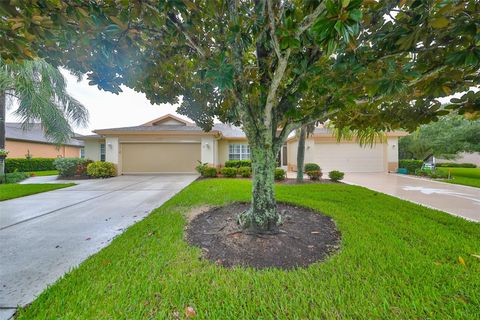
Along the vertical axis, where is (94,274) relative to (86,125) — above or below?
below

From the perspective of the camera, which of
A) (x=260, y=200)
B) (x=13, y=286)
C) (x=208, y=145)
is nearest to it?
(x=13, y=286)

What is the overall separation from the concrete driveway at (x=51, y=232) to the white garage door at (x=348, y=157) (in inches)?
455

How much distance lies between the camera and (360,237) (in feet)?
10.9

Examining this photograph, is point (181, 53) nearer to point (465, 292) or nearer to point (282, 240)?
point (282, 240)

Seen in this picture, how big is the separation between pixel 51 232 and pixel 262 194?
4090mm

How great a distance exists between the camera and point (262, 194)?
11.6ft

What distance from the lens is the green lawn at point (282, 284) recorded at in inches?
72.4

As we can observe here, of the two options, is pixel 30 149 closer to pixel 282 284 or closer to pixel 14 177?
pixel 14 177

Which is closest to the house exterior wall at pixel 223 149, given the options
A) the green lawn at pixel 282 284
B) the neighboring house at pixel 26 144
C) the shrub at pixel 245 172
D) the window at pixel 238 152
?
the window at pixel 238 152

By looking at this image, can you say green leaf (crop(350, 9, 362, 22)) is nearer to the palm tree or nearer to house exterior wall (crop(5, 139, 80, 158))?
the palm tree

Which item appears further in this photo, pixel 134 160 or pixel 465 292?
pixel 134 160

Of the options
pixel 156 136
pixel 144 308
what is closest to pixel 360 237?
pixel 144 308

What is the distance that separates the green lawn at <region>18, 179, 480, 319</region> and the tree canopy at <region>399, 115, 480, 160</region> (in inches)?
436

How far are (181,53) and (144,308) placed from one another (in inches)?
146
